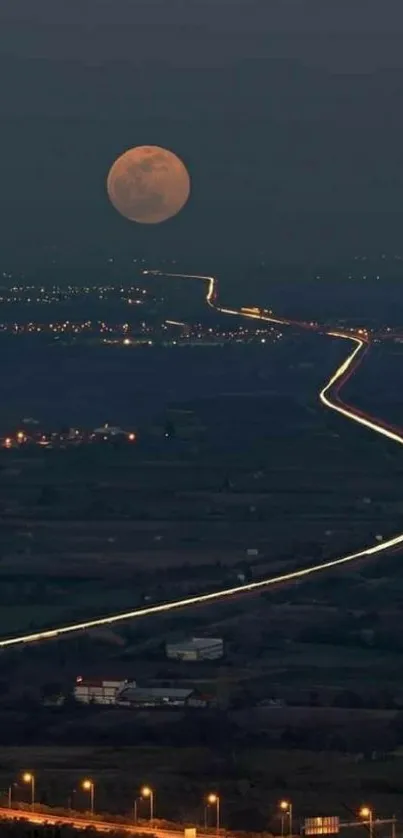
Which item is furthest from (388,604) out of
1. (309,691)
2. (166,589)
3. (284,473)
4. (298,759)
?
(284,473)

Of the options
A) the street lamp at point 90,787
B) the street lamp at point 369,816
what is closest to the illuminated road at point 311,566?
the street lamp at point 90,787

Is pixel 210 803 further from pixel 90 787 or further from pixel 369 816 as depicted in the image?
pixel 369 816

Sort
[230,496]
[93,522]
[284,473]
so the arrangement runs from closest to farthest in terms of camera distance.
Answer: [93,522], [230,496], [284,473]

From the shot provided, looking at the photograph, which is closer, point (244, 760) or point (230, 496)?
point (244, 760)

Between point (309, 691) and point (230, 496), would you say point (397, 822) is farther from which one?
point (230, 496)

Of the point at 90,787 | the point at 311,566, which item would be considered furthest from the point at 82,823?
the point at 311,566

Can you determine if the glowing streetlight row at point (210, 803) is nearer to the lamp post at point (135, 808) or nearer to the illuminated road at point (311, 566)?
the lamp post at point (135, 808)

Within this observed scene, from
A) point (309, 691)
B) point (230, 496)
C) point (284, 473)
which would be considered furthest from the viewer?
point (284, 473)
